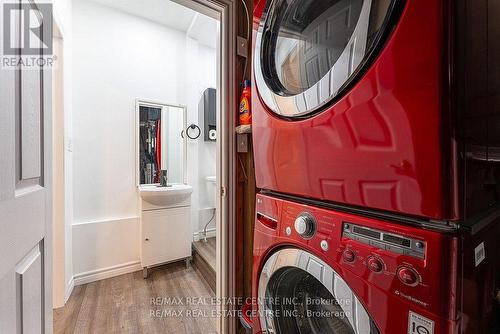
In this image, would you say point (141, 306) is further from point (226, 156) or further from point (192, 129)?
point (192, 129)

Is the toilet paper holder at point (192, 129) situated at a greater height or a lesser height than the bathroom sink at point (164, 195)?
greater

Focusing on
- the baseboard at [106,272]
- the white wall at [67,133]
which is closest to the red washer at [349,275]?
the white wall at [67,133]

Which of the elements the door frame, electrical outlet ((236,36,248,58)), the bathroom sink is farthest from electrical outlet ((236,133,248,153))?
the bathroom sink

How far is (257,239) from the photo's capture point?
83 cm

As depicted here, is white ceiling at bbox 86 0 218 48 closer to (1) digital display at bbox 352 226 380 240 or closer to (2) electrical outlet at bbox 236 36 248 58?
(2) electrical outlet at bbox 236 36 248 58

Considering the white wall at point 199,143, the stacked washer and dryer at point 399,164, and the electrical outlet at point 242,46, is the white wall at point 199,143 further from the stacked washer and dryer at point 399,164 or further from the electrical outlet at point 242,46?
the stacked washer and dryer at point 399,164

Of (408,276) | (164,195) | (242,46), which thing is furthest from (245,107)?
(164,195)

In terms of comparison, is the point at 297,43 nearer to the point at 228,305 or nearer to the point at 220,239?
the point at 220,239

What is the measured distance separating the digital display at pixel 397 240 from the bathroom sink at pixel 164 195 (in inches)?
→ 77.2

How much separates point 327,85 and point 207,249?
7.45ft

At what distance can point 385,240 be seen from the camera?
1.56 feet

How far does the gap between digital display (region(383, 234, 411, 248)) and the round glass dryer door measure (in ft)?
1.12

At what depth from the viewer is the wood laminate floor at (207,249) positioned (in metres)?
2.14

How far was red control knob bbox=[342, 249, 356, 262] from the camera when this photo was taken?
519mm
